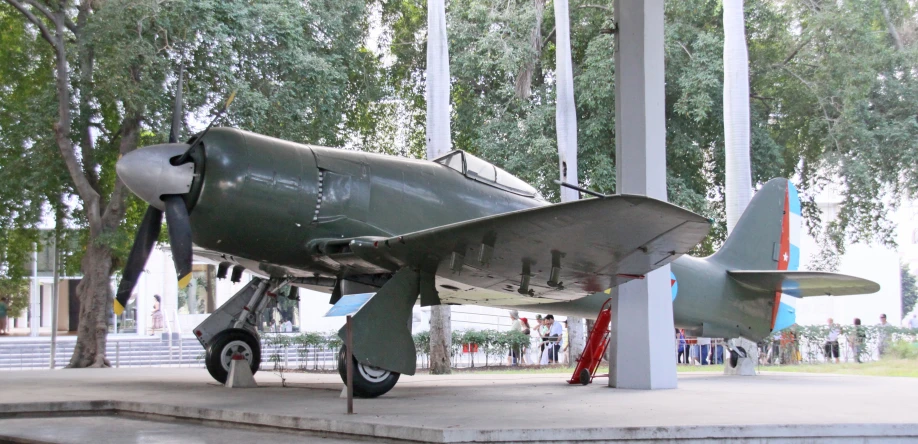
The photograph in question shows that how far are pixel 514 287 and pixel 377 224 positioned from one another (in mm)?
1732

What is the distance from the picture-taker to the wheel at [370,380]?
7125mm

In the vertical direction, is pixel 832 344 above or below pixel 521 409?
below

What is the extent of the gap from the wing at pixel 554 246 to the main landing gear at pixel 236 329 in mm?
2400

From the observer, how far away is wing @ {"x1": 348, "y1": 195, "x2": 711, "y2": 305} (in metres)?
6.08

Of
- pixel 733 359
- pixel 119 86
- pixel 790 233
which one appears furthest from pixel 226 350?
pixel 790 233

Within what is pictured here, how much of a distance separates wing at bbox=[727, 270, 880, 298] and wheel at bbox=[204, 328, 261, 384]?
6.20m

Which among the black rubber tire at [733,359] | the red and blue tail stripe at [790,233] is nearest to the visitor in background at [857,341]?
the black rubber tire at [733,359]

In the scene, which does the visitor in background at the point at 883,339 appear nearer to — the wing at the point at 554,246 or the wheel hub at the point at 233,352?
the wing at the point at 554,246

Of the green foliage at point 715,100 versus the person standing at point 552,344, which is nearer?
the green foliage at point 715,100

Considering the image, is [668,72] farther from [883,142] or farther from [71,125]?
[71,125]

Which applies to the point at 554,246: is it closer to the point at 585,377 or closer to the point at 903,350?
the point at 585,377

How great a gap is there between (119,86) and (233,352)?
229 inches

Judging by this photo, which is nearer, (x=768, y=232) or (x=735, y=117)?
(x=768, y=232)

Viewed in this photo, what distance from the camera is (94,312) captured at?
1479 cm
